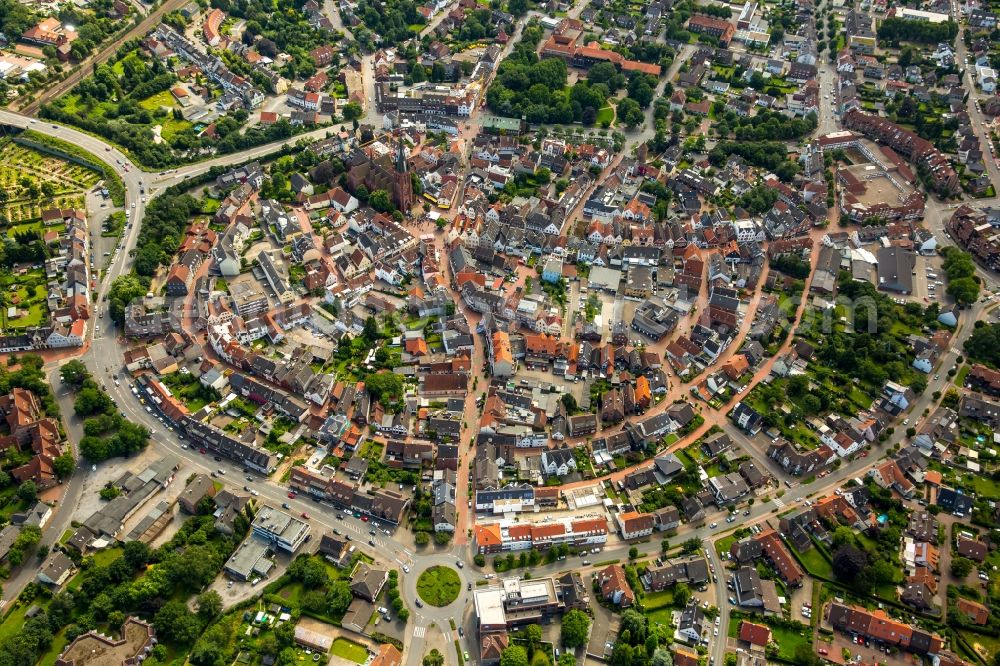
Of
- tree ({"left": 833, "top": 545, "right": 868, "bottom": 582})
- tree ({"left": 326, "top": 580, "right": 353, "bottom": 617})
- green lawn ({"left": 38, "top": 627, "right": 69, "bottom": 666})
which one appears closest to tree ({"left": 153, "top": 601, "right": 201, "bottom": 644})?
green lawn ({"left": 38, "top": 627, "right": 69, "bottom": 666})

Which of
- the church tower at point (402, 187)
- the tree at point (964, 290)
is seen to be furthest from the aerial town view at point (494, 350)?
the tree at point (964, 290)

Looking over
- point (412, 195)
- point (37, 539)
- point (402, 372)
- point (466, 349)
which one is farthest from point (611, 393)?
point (37, 539)

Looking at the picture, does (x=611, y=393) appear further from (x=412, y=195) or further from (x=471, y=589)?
(x=412, y=195)

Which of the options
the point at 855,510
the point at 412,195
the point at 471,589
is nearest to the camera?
the point at 471,589

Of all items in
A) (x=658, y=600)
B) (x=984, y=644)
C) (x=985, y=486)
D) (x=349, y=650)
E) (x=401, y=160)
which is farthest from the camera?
(x=401, y=160)

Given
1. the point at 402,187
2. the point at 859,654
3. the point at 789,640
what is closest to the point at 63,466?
the point at 402,187

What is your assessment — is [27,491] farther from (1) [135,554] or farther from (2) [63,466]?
(1) [135,554]
